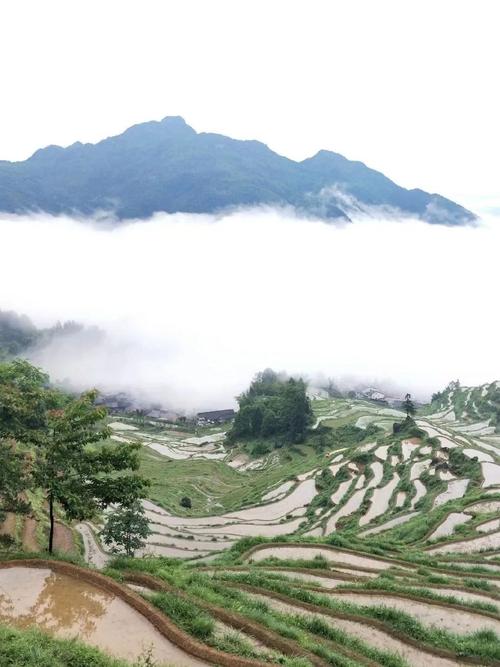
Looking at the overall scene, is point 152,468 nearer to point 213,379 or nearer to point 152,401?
point 152,401

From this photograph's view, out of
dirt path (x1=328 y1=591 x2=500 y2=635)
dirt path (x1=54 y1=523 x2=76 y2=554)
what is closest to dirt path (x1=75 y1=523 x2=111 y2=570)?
dirt path (x1=54 y1=523 x2=76 y2=554)

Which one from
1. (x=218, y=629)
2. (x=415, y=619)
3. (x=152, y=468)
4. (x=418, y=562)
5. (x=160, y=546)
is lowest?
(x=152, y=468)

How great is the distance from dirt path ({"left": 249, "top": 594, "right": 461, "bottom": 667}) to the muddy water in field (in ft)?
14.4

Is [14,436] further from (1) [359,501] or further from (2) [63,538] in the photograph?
(1) [359,501]

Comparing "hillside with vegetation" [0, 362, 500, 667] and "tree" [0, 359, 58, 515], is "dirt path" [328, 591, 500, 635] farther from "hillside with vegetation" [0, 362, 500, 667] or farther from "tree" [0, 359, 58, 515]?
"tree" [0, 359, 58, 515]

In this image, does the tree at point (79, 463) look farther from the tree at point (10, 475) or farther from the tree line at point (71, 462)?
the tree at point (10, 475)

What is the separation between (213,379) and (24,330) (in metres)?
85.0

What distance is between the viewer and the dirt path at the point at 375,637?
41.3 feet

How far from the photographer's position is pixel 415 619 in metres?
14.2

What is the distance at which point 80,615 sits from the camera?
11.8m

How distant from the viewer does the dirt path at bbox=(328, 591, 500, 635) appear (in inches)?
571

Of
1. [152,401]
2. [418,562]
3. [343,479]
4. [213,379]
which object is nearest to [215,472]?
[343,479]

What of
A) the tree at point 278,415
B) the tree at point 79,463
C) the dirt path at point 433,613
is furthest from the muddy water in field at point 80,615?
the tree at point 278,415

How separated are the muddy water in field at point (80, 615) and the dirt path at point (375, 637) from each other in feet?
14.4
